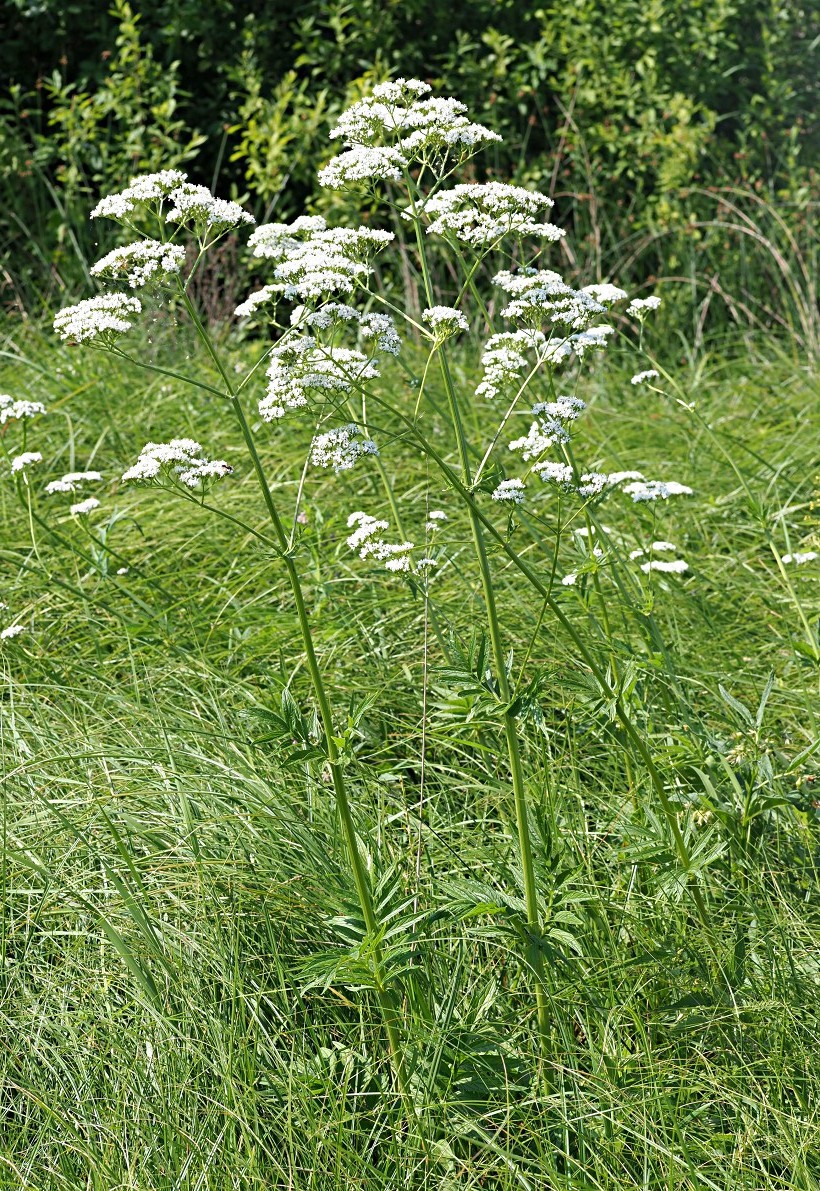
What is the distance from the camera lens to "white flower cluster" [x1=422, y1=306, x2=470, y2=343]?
217cm

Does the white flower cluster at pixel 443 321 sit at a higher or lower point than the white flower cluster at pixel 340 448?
higher

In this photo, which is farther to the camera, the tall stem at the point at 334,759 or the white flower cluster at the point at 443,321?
the white flower cluster at the point at 443,321

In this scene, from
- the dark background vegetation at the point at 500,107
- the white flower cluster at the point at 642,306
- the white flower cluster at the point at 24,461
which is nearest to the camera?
the white flower cluster at the point at 642,306

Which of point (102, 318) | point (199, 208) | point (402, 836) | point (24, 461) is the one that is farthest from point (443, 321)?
point (24, 461)

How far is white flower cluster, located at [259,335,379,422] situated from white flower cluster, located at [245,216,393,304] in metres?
0.09

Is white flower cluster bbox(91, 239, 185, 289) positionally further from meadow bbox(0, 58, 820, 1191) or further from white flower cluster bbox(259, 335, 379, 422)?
white flower cluster bbox(259, 335, 379, 422)

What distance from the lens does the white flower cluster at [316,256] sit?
2.14m

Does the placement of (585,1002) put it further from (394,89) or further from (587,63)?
(587,63)

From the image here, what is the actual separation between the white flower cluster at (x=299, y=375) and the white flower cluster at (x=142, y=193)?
32 centimetres

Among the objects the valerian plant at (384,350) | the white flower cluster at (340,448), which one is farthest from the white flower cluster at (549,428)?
the white flower cluster at (340,448)

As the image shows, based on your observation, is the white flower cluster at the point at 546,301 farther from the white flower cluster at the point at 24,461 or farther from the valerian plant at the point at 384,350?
the white flower cluster at the point at 24,461

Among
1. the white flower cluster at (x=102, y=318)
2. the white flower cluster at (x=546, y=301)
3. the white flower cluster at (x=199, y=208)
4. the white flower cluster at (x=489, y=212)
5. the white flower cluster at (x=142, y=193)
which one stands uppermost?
the white flower cluster at (x=142, y=193)

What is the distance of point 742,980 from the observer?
2.29m

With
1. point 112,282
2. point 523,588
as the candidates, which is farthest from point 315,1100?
point 523,588
